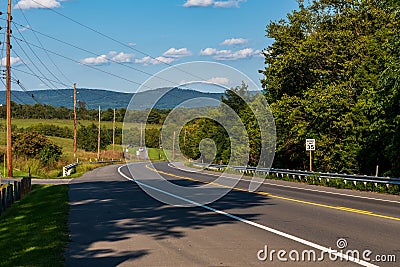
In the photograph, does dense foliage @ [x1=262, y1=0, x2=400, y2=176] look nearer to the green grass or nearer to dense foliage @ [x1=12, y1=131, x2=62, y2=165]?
the green grass

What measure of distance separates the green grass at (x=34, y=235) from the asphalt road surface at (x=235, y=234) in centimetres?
33

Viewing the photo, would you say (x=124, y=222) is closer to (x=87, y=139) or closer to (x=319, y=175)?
(x=319, y=175)

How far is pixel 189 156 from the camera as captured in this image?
82688 millimetres

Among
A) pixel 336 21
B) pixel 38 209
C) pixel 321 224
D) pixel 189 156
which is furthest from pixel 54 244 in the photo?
pixel 189 156

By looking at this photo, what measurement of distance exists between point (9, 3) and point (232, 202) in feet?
100

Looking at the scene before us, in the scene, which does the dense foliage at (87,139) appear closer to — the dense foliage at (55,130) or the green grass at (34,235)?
the dense foliage at (55,130)

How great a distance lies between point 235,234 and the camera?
12.1 meters

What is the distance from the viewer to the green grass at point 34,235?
31.3ft

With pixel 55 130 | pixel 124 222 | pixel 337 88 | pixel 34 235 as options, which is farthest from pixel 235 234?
pixel 55 130

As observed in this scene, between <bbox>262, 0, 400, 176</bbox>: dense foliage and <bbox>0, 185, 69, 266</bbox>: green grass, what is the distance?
19.1 metres

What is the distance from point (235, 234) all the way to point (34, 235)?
14.9 feet

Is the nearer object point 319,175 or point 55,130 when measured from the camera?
point 319,175

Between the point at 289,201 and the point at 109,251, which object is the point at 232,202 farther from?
the point at 109,251

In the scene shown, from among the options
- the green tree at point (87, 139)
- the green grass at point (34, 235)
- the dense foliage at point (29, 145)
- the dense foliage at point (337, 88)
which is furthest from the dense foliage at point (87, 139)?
the green grass at point (34, 235)
